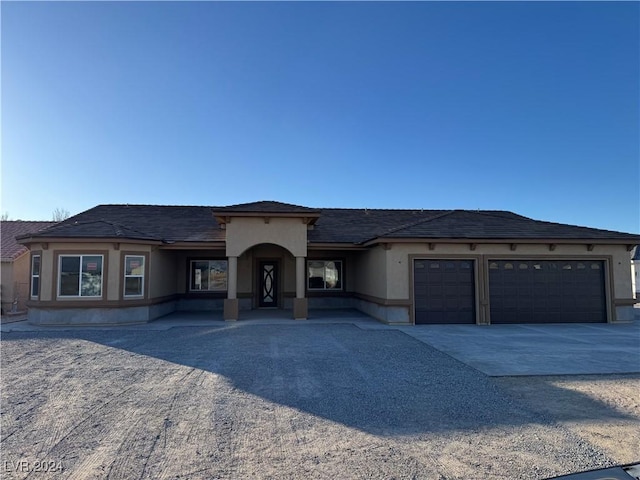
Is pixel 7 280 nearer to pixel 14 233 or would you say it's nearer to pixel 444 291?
pixel 14 233

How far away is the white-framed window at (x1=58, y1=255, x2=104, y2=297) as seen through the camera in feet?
41.6

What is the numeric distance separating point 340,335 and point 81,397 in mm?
6879

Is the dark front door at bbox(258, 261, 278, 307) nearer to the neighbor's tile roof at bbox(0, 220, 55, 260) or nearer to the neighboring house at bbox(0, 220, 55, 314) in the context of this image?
the neighboring house at bbox(0, 220, 55, 314)

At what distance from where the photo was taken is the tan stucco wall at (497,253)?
1322 centimetres

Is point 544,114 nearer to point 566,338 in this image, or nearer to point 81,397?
point 566,338

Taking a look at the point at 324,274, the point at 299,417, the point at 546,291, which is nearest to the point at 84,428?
the point at 299,417

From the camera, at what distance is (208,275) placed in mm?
17656

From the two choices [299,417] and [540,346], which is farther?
[540,346]

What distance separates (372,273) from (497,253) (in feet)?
15.5

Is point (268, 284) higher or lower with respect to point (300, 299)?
higher

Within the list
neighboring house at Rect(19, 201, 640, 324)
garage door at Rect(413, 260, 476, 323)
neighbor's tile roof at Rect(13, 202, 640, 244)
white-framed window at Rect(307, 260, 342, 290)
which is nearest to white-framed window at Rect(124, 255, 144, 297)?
neighboring house at Rect(19, 201, 640, 324)

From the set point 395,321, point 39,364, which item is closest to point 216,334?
point 39,364

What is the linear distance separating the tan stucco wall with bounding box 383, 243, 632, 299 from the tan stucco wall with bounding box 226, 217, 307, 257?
343 centimetres

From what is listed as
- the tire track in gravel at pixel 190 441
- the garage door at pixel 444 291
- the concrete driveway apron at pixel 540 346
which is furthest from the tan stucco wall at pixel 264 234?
the tire track in gravel at pixel 190 441
